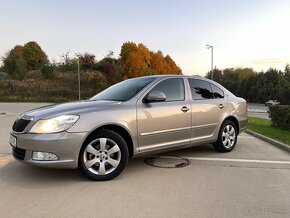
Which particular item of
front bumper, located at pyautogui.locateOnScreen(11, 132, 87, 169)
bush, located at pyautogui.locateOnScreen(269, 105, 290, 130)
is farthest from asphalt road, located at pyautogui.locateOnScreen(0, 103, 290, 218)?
bush, located at pyautogui.locateOnScreen(269, 105, 290, 130)

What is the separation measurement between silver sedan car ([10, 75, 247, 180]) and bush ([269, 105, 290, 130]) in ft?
18.3

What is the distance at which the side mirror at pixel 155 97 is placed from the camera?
5.71m

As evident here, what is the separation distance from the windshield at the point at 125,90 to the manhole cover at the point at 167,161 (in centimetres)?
134

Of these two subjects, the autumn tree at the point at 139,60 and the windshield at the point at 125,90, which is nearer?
the windshield at the point at 125,90

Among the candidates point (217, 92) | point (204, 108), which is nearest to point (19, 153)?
point (204, 108)

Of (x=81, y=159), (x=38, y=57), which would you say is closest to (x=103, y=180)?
(x=81, y=159)

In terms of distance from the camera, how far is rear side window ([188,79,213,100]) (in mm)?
6757

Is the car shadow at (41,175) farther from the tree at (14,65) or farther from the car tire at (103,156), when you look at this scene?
the tree at (14,65)

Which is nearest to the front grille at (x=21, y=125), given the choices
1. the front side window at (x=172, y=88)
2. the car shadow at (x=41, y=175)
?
the car shadow at (x=41, y=175)

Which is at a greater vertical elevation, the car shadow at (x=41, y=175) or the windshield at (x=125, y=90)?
the windshield at (x=125, y=90)

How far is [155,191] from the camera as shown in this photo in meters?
4.82

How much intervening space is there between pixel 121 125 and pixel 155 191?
1.15 meters

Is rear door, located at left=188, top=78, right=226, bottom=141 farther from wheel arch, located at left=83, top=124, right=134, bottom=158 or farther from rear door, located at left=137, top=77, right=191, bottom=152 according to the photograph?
wheel arch, located at left=83, top=124, right=134, bottom=158

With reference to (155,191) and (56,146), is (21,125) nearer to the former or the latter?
(56,146)
